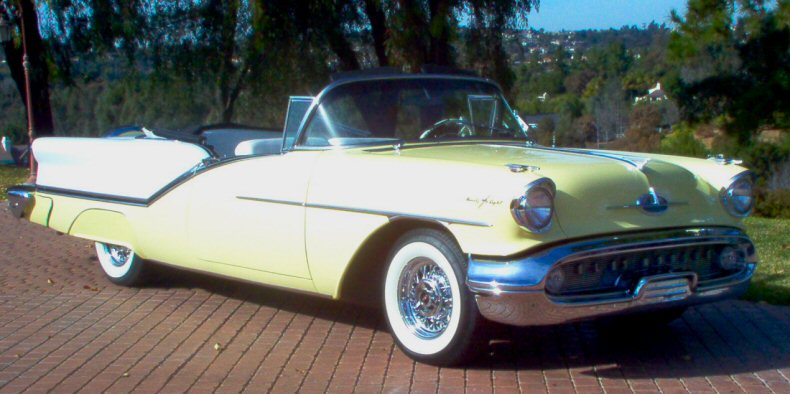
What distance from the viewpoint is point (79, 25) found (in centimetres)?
1605

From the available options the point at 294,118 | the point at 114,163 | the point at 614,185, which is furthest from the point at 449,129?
the point at 114,163

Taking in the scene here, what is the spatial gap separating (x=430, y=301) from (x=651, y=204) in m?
1.22

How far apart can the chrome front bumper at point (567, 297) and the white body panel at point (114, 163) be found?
2.57 meters

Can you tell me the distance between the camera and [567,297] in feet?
15.0

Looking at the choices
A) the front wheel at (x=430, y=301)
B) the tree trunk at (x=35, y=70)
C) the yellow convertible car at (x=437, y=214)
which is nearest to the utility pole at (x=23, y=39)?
the tree trunk at (x=35, y=70)

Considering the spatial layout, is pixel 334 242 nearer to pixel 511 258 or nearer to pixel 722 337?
pixel 511 258

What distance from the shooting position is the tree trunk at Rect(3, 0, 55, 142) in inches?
744

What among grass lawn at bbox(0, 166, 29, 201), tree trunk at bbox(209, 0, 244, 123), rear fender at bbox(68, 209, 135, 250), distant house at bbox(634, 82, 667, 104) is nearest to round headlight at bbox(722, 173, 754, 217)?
rear fender at bbox(68, 209, 135, 250)

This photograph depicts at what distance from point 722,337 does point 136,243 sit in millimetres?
3868

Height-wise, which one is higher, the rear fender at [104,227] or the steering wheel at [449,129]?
the steering wheel at [449,129]

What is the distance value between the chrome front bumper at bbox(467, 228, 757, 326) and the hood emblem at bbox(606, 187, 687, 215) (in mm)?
116

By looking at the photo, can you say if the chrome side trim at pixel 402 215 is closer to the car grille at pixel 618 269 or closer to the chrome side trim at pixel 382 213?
the chrome side trim at pixel 382 213

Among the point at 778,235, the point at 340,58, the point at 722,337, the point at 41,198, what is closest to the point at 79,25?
the point at 340,58

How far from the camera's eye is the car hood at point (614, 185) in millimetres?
4629
